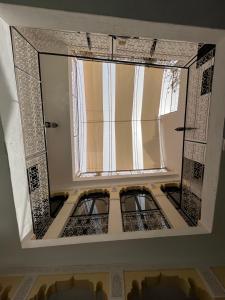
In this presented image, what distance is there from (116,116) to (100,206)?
2.65 meters

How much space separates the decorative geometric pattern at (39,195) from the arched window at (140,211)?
1537 millimetres

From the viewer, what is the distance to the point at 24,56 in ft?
8.67

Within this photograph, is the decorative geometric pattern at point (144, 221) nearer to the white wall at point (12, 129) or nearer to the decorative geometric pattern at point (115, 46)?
the white wall at point (12, 129)

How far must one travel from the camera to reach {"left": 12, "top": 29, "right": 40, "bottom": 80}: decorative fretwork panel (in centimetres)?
241

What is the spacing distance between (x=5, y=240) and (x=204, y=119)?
3.38 metres

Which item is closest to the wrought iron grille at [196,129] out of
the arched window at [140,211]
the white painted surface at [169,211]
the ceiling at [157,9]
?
the white painted surface at [169,211]

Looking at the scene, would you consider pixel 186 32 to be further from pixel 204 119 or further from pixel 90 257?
pixel 90 257

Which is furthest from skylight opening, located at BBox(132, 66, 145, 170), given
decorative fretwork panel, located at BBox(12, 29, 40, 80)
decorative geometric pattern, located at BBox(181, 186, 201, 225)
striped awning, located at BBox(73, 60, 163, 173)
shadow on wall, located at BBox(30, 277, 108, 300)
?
shadow on wall, located at BBox(30, 277, 108, 300)

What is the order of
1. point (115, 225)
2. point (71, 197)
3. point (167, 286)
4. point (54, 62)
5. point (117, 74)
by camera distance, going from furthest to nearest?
1. point (117, 74)
2. point (71, 197)
3. point (54, 62)
4. point (115, 225)
5. point (167, 286)

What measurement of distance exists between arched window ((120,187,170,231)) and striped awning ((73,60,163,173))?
3.47 ft

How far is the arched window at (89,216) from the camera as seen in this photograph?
4.08 m

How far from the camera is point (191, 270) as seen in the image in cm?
299

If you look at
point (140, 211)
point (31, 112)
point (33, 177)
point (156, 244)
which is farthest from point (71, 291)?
point (31, 112)

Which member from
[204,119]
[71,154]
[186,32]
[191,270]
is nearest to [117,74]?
[71,154]
